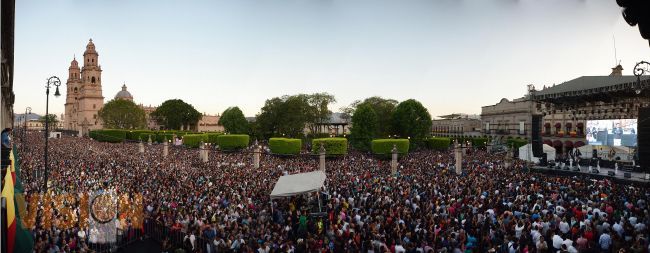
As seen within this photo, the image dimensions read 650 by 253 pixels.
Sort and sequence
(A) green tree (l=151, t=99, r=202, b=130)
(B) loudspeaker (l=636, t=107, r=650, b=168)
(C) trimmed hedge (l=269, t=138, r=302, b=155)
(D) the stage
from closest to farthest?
(B) loudspeaker (l=636, t=107, r=650, b=168), (D) the stage, (C) trimmed hedge (l=269, t=138, r=302, b=155), (A) green tree (l=151, t=99, r=202, b=130)

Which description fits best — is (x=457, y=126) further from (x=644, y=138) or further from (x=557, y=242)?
(x=557, y=242)

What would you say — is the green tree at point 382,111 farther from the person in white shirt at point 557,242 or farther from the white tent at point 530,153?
the person in white shirt at point 557,242

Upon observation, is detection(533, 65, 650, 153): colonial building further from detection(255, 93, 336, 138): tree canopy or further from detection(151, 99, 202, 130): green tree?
detection(151, 99, 202, 130): green tree

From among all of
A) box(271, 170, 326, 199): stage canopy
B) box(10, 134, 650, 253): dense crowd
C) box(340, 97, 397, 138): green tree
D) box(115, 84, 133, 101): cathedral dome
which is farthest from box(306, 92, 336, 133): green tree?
box(115, 84, 133, 101): cathedral dome

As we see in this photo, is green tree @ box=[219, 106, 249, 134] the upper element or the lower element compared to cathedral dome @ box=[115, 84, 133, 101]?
lower

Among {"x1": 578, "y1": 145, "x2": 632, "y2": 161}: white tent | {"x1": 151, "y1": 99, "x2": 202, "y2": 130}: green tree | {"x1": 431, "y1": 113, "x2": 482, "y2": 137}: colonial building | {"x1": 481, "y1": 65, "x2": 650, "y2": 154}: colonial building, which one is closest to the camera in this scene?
{"x1": 481, "y1": 65, "x2": 650, "y2": 154}: colonial building


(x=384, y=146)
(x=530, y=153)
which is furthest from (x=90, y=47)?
(x=530, y=153)

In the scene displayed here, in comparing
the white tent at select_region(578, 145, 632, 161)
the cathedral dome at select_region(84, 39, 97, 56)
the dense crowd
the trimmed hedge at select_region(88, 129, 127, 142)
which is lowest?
the dense crowd

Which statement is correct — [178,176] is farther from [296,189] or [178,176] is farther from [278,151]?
[278,151]
